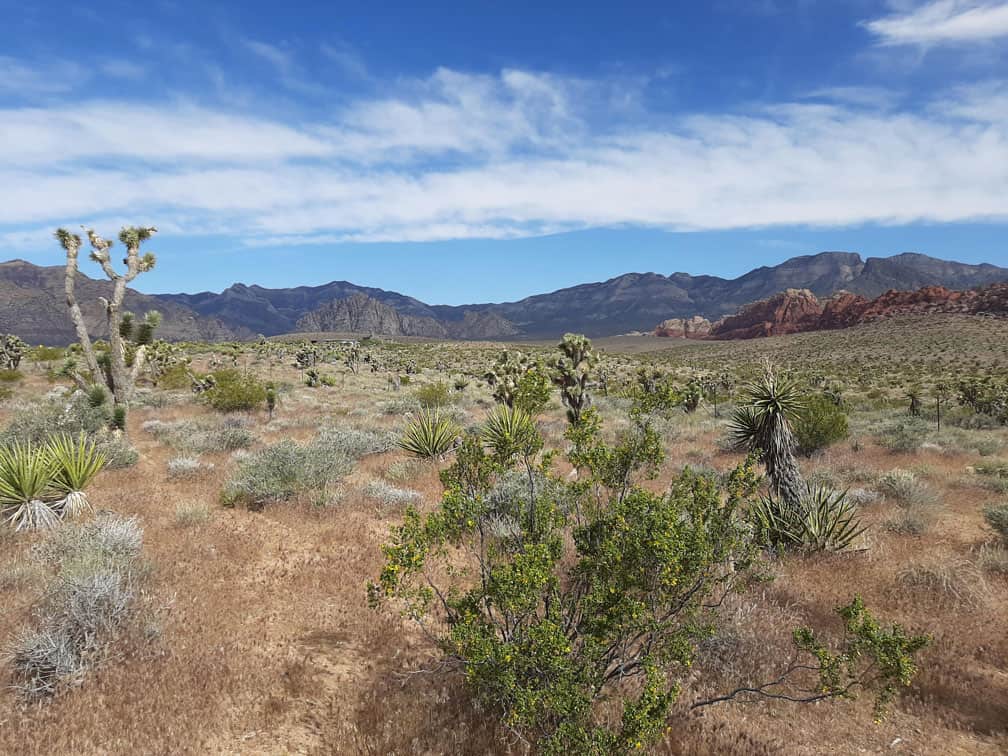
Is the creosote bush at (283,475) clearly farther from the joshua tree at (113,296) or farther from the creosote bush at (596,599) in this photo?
the joshua tree at (113,296)

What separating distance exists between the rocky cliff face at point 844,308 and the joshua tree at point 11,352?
414 ft

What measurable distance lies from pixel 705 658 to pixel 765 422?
5679mm

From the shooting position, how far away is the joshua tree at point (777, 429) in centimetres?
973

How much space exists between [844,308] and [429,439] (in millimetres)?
164428

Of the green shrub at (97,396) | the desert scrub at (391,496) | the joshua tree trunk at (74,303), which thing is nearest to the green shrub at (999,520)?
the desert scrub at (391,496)

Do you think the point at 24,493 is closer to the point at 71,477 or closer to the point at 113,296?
the point at 71,477

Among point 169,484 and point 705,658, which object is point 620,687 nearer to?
point 705,658

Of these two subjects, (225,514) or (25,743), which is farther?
(225,514)

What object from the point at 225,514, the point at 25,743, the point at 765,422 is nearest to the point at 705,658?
the point at 765,422

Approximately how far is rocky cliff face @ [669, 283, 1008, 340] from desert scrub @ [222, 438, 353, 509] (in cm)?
11074

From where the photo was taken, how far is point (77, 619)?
5184 mm

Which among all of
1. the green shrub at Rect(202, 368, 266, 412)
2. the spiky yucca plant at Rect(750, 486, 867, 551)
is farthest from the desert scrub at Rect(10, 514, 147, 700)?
the green shrub at Rect(202, 368, 266, 412)

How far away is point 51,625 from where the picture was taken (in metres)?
5.14

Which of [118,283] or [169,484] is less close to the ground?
[118,283]
